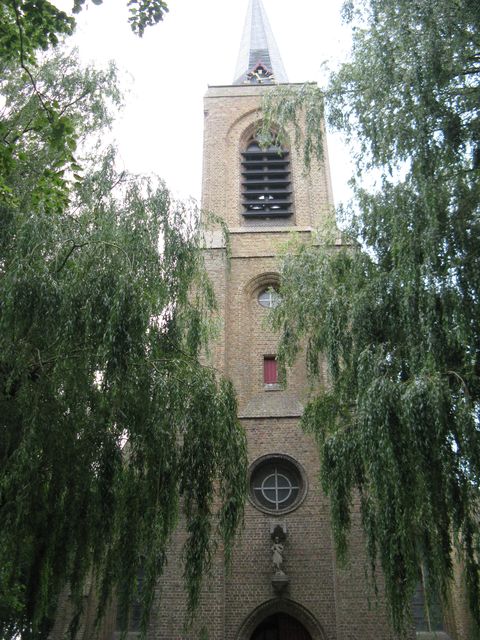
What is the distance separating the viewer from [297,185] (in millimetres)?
16906

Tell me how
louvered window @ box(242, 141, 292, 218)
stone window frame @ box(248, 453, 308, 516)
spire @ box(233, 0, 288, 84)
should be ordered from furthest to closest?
spire @ box(233, 0, 288, 84) → louvered window @ box(242, 141, 292, 218) → stone window frame @ box(248, 453, 308, 516)

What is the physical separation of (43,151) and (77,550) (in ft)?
15.5

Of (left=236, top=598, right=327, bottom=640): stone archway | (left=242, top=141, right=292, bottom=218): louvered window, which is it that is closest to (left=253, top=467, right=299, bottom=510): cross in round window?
(left=236, top=598, right=327, bottom=640): stone archway

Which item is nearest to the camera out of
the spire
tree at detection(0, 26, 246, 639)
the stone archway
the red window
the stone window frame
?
tree at detection(0, 26, 246, 639)

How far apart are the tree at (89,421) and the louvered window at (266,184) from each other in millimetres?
9942

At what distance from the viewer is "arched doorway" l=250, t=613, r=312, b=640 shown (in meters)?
10.7

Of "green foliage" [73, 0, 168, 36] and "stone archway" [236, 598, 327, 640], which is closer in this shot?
"green foliage" [73, 0, 168, 36]

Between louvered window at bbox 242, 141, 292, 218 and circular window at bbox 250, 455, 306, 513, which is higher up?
louvered window at bbox 242, 141, 292, 218

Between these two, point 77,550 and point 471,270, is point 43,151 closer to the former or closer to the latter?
point 77,550

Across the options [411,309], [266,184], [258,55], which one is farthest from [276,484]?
[258,55]

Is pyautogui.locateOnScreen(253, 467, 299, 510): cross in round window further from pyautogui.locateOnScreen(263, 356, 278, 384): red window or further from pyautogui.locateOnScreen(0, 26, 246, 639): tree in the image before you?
pyautogui.locateOnScreen(0, 26, 246, 639): tree

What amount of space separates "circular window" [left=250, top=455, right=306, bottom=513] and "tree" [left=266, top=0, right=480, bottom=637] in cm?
307

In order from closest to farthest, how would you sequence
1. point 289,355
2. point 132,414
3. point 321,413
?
point 132,414 → point 321,413 → point 289,355

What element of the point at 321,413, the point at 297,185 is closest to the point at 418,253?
the point at 321,413
